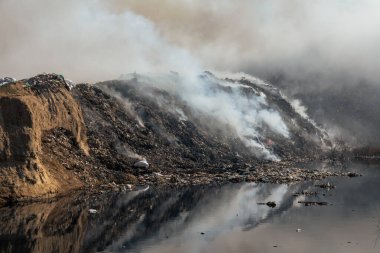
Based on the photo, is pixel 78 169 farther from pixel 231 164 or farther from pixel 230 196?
pixel 231 164

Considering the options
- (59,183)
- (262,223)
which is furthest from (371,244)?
(59,183)

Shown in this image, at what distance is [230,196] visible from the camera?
9788 centimetres

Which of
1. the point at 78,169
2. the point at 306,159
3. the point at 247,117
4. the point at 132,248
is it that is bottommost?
the point at 132,248

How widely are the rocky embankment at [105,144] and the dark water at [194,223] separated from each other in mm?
8133

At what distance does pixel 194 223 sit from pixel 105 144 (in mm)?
47297

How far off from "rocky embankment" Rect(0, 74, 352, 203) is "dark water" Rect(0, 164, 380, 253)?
26.7 feet

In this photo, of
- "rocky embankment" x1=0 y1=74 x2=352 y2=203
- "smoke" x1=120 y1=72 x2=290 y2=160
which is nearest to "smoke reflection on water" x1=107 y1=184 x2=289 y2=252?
"rocky embankment" x1=0 y1=74 x2=352 y2=203

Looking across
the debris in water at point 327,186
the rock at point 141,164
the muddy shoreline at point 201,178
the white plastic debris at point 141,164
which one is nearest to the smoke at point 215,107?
the muddy shoreline at point 201,178

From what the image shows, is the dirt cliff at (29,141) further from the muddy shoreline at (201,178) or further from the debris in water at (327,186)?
the debris in water at (327,186)

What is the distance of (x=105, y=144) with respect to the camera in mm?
116188

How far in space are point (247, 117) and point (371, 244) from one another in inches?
5001

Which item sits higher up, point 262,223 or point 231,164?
point 231,164

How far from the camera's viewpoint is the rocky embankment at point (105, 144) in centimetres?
8512

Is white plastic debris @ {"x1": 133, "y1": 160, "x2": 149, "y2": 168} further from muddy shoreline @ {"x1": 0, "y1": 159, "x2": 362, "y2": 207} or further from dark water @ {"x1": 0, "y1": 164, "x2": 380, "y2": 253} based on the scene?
dark water @ {"x1": 0, "y1": 164, "x2": 380, "y2": 253}
